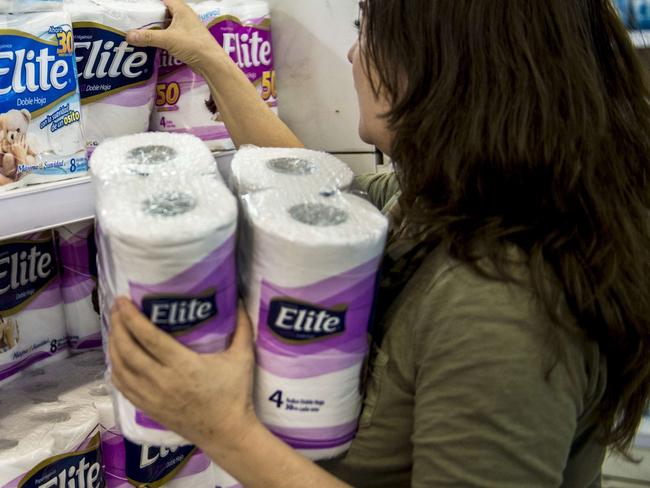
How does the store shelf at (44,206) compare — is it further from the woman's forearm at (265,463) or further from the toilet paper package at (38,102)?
the woman's forearm at (265,463)

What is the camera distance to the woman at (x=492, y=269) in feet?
2.16

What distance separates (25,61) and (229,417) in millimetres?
534

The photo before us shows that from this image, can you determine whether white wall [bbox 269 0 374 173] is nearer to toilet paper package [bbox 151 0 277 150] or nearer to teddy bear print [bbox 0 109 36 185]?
toilet paper package [bbox 151 0 277 150]

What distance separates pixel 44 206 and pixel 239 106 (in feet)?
1.51

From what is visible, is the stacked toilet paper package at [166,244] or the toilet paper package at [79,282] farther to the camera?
the toilet paper package at [79,282]

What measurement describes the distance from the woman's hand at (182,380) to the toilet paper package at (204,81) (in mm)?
608

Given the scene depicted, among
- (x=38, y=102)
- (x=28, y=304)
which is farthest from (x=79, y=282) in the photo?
(x=38, y=102)

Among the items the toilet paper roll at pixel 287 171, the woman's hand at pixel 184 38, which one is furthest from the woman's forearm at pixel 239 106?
the toilet paper roll at pixel 287 171

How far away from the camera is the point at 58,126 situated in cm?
89

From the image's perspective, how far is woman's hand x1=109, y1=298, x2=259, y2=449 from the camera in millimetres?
662

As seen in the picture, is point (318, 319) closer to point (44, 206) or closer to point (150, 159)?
point (150, 159)

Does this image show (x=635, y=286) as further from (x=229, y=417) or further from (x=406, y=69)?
(x=229, y=417)

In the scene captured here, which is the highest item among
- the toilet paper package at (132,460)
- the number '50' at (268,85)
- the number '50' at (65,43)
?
the number '50' at (65,43)

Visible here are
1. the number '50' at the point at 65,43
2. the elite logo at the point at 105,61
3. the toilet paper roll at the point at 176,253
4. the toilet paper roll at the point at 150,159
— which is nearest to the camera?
the toilet paper roll at the point at 176,253
